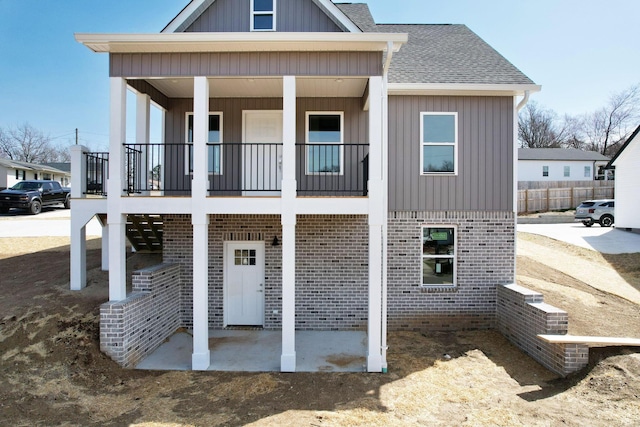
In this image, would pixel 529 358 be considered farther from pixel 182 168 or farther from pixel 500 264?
pixel 182 168

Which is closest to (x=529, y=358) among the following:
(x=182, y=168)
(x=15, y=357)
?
(x=182, y=168)

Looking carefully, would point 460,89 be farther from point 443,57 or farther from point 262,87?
point 262,87

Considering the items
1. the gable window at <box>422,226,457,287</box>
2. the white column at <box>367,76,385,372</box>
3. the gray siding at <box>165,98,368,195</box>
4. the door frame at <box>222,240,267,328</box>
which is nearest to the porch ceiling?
the gray siding at <box>165,98,368,195</box>

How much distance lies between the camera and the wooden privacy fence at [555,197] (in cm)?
2842

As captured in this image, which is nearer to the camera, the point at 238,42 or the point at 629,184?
the point at 238,42

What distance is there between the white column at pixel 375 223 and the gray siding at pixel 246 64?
18.5 inches

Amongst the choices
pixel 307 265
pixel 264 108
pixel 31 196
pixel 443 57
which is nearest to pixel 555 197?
pixel 443 57

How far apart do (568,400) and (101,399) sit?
21.8 feet

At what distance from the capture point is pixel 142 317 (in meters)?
7.03

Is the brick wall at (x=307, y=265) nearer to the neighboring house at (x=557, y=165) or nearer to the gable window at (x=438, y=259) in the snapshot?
the gable window at (x=438, y=259)

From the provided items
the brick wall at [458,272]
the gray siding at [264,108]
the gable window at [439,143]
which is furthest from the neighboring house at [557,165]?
the gray siding at [264,108]

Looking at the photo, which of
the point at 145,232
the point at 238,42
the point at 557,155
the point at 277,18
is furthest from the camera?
the point at 557,155

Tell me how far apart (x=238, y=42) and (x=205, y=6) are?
98.8 inches

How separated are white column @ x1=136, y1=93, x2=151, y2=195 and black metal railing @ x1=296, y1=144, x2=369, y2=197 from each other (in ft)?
11.6
